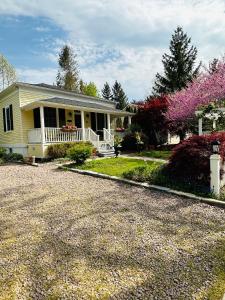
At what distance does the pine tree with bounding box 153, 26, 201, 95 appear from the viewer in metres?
29.4

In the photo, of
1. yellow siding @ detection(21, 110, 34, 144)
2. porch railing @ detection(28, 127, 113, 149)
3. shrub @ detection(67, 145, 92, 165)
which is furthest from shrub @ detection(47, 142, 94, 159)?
shrub @ detection(67, 145, 92, 165)

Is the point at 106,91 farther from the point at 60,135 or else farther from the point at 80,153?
the point at 80,153

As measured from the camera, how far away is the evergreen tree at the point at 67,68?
37497mm

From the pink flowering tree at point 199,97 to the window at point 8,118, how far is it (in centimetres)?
1057

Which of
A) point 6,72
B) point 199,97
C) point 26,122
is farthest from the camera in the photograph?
point 6,72

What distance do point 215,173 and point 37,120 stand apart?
38.2ft

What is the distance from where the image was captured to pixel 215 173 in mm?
5738

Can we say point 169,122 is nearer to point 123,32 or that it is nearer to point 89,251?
point 123,32

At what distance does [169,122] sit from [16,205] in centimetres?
1392

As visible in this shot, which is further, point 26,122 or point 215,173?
point 26,122

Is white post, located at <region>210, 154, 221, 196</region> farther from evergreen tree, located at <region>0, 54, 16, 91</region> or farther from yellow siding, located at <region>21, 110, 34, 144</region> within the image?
evergreen tree, located at <region>0, 54, 16, 91</region>

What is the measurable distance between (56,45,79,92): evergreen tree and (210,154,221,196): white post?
112ft

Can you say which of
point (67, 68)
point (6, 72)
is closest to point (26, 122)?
point (6, 72)

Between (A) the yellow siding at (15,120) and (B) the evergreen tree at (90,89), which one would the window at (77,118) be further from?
(B) the evergreen tree at (90,89)
